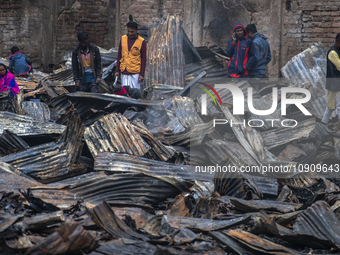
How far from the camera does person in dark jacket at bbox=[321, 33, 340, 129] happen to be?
5102 mm

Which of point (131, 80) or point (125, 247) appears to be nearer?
point (125, 247)

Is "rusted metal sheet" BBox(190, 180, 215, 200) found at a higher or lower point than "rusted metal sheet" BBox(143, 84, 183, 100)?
lower

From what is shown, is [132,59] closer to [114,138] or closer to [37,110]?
[37,110]

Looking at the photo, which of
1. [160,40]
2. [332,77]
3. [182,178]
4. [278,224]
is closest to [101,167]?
[182,178]

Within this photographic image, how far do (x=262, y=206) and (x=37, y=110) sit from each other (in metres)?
3.68

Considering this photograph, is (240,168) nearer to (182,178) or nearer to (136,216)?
(182,178)

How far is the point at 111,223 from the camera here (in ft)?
8.00

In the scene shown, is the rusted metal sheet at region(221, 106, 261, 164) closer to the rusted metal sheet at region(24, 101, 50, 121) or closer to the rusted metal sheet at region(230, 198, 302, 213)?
the rusted metal sheet at region(230, 198, 302, 213)

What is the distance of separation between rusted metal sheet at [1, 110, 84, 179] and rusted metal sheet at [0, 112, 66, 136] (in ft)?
1.21

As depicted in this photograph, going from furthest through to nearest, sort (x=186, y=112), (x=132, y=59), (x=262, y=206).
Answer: (x=132, y=59) → (x=186, y=112) → (x=262, y=206)

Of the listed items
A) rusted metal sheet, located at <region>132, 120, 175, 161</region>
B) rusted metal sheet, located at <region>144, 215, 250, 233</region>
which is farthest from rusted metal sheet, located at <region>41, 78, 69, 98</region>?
rusted metal sheet, located at <region>144, 215, 250, 233</region>

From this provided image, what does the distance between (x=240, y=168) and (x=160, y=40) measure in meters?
3.98

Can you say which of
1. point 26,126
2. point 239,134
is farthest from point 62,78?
point 239,134

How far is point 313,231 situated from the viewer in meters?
2.45
